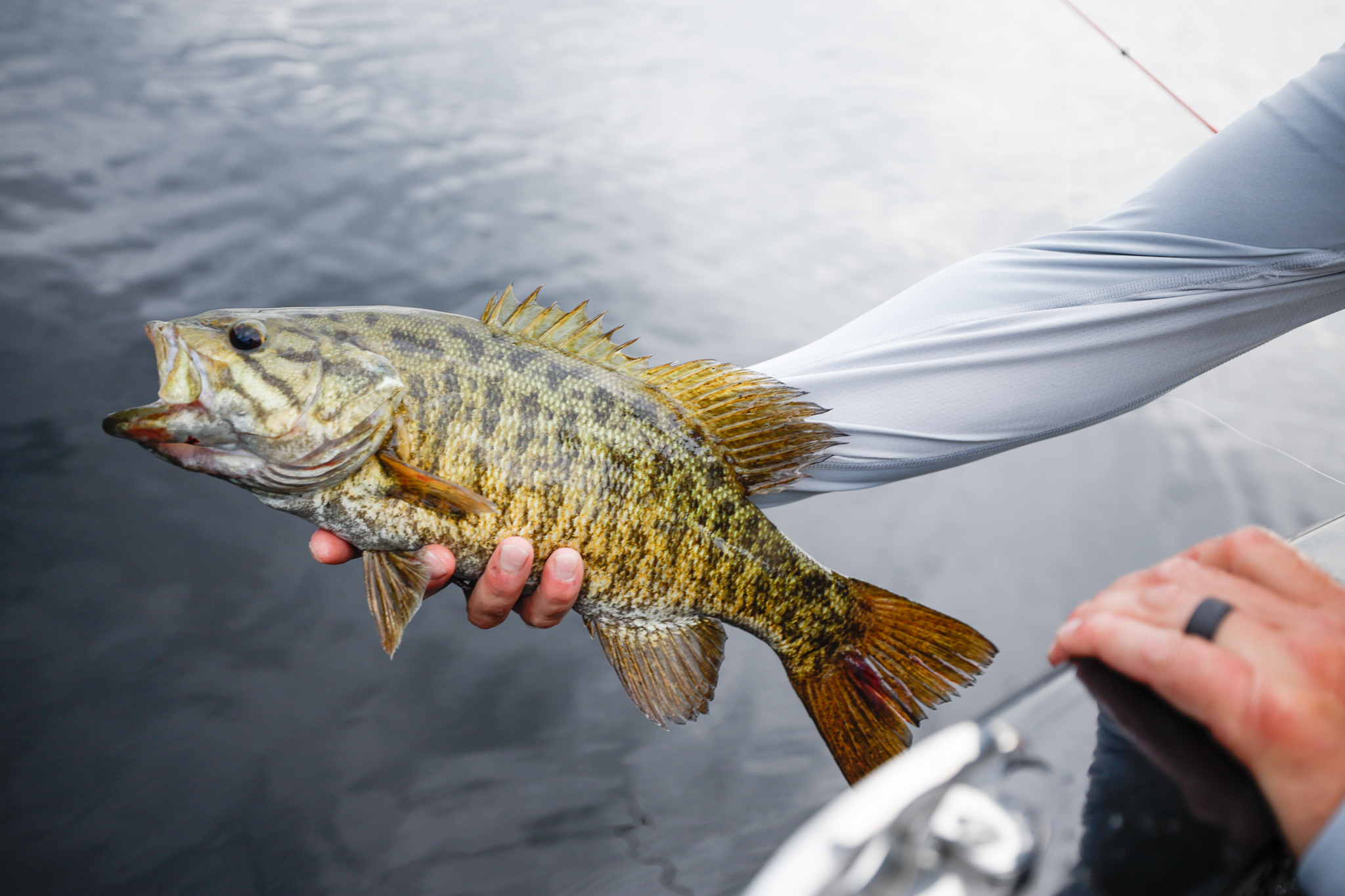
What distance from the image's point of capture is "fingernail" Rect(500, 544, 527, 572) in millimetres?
1647

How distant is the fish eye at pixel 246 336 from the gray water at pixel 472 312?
2.04 metres

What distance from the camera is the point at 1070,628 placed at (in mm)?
805

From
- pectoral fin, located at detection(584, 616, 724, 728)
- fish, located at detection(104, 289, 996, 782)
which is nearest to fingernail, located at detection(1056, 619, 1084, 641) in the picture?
fish, located at detection(104, 289, 996, 782)

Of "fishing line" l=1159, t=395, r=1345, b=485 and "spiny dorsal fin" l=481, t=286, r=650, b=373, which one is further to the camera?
"fishing line" l=1159, t=395, r=1345, b=485

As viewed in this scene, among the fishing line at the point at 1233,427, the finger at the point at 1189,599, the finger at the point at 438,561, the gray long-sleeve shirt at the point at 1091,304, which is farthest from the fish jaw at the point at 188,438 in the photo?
the fishing line at the point at 1233,427

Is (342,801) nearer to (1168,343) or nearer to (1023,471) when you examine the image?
(1168,343)

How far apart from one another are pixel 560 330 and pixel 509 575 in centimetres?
53

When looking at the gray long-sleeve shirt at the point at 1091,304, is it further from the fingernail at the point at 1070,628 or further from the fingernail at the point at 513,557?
the fingernail at the point at 1070,628

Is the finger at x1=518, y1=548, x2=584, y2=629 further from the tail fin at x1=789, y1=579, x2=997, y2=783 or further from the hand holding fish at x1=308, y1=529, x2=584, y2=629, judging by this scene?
the tail fin at x1=789, y1=579, x2=997, y2=783

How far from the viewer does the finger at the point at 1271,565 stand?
704mm

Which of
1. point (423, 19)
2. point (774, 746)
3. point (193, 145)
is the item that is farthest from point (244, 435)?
point (423, 19)

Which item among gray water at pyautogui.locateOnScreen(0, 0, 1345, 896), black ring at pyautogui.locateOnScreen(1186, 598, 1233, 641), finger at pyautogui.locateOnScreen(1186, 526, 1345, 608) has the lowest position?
gray water at pyautogui.locateOnScreen(0, 0, 1345, 896)

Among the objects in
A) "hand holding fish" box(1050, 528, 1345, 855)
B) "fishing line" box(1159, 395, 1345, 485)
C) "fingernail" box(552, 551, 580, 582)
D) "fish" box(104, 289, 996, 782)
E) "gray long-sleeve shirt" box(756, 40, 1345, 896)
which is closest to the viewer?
"hand holding fish" box(1050, 528, 1345, 855)

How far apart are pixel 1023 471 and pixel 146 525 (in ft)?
15.1
